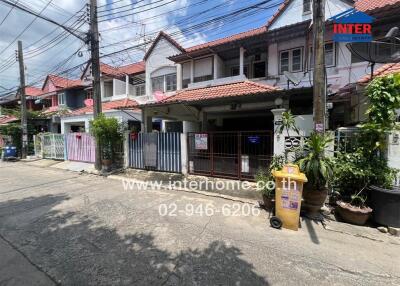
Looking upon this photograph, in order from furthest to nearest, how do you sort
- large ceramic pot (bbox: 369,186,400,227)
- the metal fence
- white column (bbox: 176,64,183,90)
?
the metal fence, white column (bbox: 176,64,183,90), large ceramic pot (bbox: 369,186,400,227)

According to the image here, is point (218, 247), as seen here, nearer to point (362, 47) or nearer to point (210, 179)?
point (210, 179)

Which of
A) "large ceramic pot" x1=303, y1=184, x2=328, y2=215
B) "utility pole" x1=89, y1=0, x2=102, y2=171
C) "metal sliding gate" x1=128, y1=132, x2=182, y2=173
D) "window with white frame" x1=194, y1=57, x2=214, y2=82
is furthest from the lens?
"window with white frame" x1=194, y1=57, x2=214, y2=82

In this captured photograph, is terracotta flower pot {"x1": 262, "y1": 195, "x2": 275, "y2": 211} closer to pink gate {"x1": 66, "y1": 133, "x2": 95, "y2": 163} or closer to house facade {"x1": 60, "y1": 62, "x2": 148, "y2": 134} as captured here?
pink gate {"x1": 66, "y1": 133, "x2": 95, "y2": 163}

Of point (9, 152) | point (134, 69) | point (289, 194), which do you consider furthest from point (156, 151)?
point (9, 152)

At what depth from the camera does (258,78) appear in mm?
11625

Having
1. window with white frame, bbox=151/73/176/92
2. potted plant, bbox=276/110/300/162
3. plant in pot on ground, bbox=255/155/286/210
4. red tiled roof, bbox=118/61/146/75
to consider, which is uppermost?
red tiled roof, bbox=118/61/146/75

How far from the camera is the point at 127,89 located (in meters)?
17.0

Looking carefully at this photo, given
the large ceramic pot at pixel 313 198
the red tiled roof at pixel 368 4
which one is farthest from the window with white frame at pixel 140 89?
the large ceramic pot at pixel 313 198

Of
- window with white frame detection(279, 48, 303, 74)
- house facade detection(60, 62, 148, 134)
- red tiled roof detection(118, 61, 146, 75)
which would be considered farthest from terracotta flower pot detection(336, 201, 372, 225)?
red tiled roof detection(118, 61, 146, 75)

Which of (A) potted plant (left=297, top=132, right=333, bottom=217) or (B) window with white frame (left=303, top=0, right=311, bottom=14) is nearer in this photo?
(A) potted plant (left=297, top=132, right=333, bottom=217)

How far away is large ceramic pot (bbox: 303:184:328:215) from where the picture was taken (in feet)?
15.4

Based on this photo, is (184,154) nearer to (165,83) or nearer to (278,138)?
(278,138)

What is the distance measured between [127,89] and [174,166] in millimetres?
10761

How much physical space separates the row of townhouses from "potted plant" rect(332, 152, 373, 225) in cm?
145
